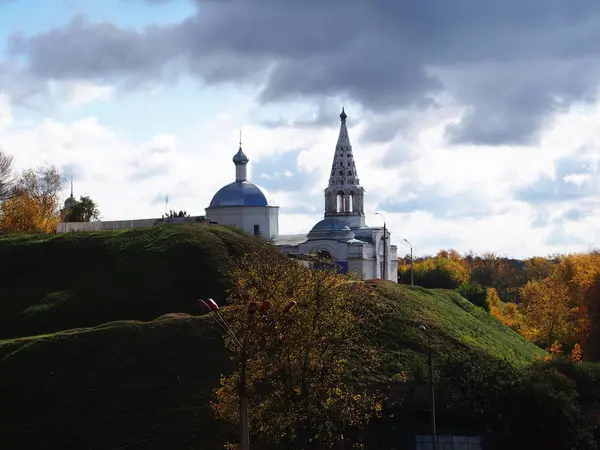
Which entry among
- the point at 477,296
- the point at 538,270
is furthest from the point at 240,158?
the point at 538,270

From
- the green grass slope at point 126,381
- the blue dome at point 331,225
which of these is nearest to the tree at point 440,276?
the blue dome at point 331,225

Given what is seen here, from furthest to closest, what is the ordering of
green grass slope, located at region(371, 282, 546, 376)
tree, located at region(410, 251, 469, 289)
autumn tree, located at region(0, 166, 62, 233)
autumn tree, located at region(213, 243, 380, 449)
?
tree, located at region(410, 251, 469, 289), autumn tree, located at region(0, 166, 62, 233), green grass slope, located at region(371, 282, 546, 376), autumn tree, located at region(213, 243, 380, 449)

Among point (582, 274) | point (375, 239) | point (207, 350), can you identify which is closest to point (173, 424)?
point (207, 350)

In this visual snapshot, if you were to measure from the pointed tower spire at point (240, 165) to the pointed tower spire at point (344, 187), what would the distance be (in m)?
16.8

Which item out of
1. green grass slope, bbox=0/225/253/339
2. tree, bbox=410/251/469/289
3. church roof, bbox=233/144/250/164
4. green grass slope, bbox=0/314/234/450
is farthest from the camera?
tree, bbox=410/251/469/289

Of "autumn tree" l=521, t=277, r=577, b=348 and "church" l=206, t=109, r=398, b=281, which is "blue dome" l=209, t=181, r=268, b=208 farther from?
"autumn tree" l=521, t=277, r=577, b=348

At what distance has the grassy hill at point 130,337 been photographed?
132 ft

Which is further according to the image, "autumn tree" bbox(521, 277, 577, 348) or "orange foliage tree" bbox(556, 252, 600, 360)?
"autumn tree" bbox(521, 277, 577, 348)

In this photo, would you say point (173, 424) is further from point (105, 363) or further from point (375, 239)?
point (375, 239)

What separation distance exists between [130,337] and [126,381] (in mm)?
2817

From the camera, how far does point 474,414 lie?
137ft

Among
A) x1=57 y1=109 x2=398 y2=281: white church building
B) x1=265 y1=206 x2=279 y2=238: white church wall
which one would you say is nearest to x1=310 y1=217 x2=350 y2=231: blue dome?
x1=57 y1=109 x2=398 y2=281: white church building

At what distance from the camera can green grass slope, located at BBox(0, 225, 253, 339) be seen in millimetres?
51562

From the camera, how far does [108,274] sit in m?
55.5
